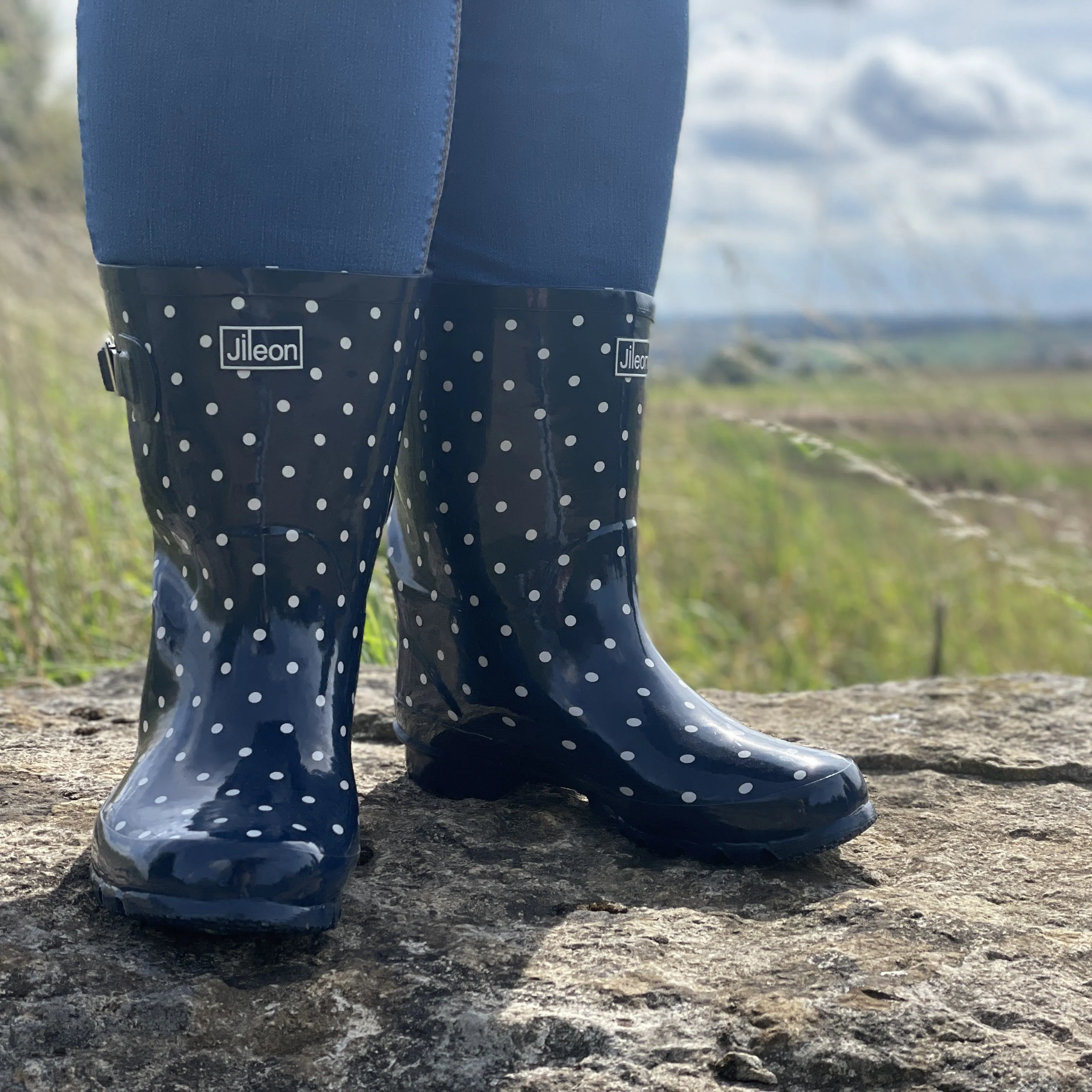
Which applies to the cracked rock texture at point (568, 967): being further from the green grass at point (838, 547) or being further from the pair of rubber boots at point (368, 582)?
the green grass at point (838, 547)

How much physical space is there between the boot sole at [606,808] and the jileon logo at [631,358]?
0.39 m

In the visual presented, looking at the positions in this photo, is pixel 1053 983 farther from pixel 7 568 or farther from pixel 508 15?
pixel 7 568

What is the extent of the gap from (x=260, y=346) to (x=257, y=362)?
0.04 feet

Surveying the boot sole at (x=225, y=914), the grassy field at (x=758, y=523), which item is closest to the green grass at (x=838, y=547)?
the grassy field at (x=758, y=523)

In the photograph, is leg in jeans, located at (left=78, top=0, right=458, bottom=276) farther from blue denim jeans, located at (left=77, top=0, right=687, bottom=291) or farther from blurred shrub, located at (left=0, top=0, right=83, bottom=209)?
blurred shrub, located at (left=0, top=0, right=83, bottom=209)

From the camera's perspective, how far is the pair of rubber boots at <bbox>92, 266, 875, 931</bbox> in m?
0.95

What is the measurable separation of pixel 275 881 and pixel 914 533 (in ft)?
10.6

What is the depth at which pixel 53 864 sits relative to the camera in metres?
1.02

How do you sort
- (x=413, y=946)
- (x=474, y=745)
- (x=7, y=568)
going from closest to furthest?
(x=413, y=946) → (x=474, y=745) → (x=7, y=568)

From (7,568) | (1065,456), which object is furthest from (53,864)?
(1065,456)

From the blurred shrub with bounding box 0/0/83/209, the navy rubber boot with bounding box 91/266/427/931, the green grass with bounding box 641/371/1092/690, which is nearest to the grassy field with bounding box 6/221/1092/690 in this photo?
the green grass with bounding box 641/371/1092/690

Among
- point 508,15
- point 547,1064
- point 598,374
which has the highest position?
Result: point 508,15

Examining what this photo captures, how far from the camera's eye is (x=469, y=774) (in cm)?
123

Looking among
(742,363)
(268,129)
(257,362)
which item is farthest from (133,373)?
(742,363)
